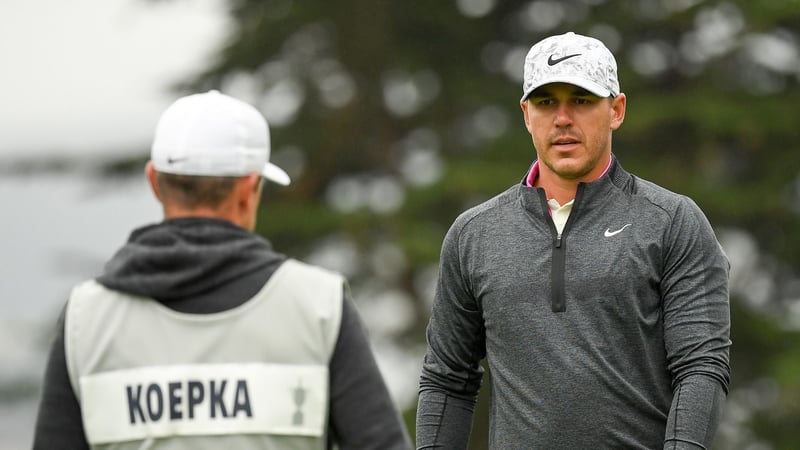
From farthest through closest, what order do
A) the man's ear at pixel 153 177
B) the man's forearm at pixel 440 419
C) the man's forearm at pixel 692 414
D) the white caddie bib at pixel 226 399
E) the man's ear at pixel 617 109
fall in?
the man's forearm at pixel 440 419, the man's ear at pixel 617 109, the man's forearm at pixel 692 414, the man's ear at pixel 153 177, the white caddie bib at pixel 226 399

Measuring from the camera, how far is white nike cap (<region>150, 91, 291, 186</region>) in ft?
11.4

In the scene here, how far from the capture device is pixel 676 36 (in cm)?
1914

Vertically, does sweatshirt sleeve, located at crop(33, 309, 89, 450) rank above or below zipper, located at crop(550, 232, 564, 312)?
below

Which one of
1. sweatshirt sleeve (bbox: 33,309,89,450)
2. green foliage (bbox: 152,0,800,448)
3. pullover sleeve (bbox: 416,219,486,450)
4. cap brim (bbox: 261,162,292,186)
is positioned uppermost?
green foliage (bbox: 152,0,800,448)

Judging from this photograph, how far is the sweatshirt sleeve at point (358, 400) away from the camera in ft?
11.2

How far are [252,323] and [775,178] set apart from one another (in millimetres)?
16013

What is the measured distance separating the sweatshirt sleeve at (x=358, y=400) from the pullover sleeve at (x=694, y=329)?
1021mm

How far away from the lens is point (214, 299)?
3.41 meters

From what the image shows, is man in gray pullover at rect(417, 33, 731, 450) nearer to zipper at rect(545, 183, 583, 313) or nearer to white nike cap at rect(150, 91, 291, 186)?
zipper at rect(545, 183, 583, 313)

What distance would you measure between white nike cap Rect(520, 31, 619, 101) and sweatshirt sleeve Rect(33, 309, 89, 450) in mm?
1559

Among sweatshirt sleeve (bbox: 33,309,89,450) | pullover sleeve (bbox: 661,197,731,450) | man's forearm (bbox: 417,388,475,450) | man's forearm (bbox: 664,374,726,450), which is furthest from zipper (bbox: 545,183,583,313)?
sweatshirt sleeve (bbox: 33,309,89,450)

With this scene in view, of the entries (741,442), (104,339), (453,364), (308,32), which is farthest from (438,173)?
(104,339)

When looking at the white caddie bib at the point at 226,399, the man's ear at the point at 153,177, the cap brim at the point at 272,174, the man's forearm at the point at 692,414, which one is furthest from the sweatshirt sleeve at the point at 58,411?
the man's forearm at the point at 692,414

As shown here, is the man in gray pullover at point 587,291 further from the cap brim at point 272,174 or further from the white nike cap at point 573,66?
the cap brim at point 272,174
